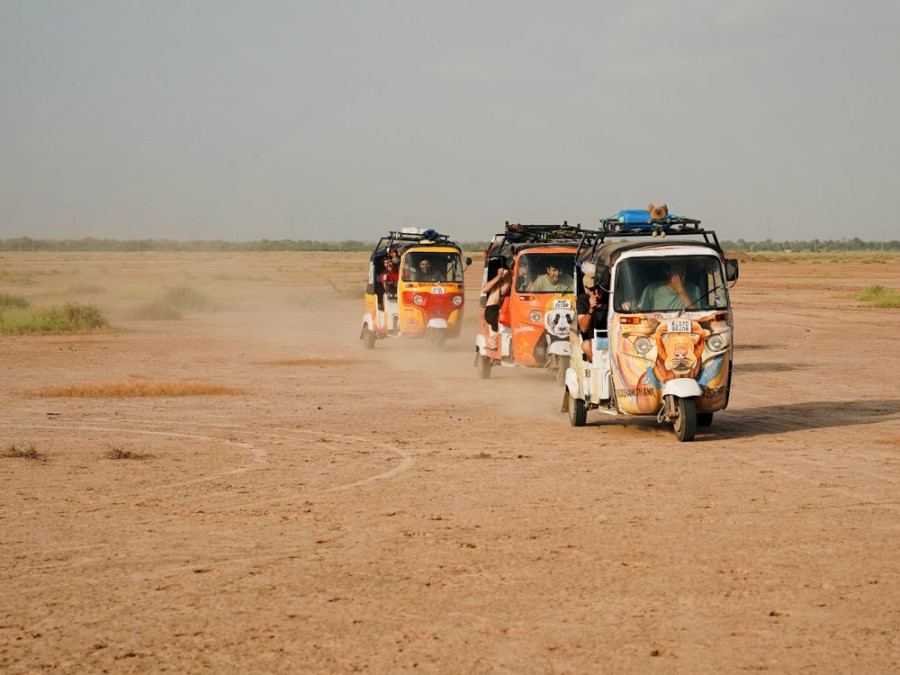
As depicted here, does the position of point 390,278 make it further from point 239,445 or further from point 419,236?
point 239,445

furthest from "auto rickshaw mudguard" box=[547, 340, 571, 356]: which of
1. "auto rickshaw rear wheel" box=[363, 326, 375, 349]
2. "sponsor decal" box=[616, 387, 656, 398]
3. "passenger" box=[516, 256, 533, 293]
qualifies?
"auto rickshaw rear wheel" box=[363, 326, 375, 349]

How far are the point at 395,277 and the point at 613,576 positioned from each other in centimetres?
2386

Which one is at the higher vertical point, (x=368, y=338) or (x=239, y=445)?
(x=239, y=445)

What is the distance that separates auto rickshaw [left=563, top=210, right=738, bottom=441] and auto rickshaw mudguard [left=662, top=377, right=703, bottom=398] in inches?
0.5

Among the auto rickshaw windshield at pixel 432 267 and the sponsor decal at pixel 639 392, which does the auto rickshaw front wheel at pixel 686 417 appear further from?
the auto rickshaw windshield at pixel 432 267

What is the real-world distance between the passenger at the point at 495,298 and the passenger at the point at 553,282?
593mm

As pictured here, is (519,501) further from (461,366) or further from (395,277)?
(395,277)

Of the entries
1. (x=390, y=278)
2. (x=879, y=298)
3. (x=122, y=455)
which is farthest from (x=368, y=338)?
(x=879, y=298)

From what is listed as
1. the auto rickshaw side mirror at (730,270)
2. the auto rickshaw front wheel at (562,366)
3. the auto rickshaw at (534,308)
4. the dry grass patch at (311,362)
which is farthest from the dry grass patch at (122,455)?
the dry grass patch at (311,362)

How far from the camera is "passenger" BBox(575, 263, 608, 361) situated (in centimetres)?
1673

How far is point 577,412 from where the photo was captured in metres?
17.3

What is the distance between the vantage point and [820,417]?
1802 cm

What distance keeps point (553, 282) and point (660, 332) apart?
7991mm

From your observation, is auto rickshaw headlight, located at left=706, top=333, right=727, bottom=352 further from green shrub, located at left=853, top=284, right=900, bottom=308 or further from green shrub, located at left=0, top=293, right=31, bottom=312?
green shrub, located at left=853, top=284, right=900, bottom=308
